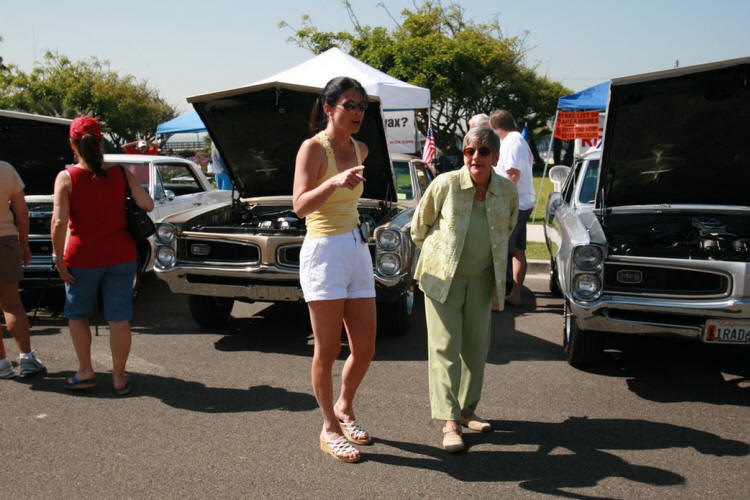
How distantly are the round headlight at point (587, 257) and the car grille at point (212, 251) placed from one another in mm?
2559

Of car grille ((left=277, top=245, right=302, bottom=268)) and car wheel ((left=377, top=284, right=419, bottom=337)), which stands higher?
car grille ((left=277, top=245, right=302, bottom=268))

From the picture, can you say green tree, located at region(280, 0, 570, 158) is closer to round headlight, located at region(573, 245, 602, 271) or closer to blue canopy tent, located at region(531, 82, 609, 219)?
blue canopy tent, located at region(531, 82, 609, 219)

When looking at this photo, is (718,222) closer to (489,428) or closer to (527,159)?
(527,159)

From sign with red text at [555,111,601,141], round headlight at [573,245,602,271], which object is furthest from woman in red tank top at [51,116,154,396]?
sign with red text at [555,111,601,141]

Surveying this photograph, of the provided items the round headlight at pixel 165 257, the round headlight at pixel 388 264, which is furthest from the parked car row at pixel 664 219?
the round headlight at pixel 165 257

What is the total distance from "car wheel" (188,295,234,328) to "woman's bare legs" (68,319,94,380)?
59.1 inches

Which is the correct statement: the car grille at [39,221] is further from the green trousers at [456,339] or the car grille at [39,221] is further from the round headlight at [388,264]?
the green trousers at [456,339]

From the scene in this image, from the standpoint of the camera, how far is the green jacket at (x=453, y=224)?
335 cm

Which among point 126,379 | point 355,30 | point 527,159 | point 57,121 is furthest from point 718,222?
point 355,30

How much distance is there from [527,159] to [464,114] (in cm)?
2362

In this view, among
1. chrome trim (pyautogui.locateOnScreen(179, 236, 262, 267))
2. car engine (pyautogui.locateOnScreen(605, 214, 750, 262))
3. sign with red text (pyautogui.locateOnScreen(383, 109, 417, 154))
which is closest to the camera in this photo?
car engine (pyautogui.locateOnScreen(605, 214, 750, 262))

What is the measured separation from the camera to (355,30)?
25844mm

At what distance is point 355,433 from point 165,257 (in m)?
2.71

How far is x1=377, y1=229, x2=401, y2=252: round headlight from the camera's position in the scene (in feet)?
16.2
